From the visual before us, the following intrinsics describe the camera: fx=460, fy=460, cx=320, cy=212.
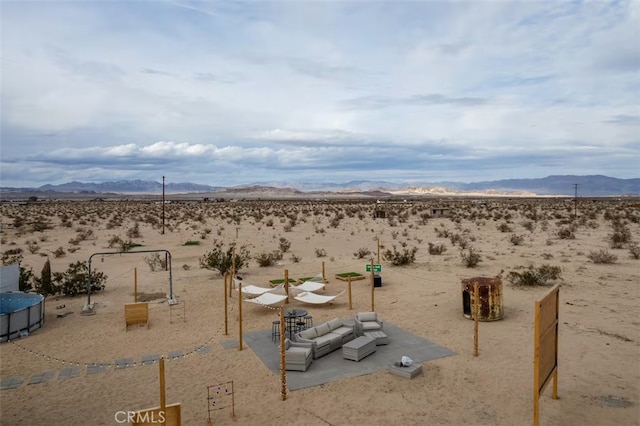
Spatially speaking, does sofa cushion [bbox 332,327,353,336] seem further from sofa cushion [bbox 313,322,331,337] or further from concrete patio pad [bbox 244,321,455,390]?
concrete patio pad [bbox 244,321,455,390]

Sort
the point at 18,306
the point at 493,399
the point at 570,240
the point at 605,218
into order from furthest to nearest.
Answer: the point at 605,218
the point at 570,240
the point at 18,306
the point at 493,399

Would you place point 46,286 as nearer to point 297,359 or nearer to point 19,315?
point 19,315

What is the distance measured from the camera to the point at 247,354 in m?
11.4

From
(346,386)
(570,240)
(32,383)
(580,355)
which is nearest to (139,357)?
(32,383)

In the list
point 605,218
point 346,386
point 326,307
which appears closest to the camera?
point 346,386

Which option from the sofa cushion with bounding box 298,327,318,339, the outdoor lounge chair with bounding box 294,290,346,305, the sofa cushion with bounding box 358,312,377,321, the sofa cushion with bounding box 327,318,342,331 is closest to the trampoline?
the outdoor lounge chair with bounding box 294,290,346,305

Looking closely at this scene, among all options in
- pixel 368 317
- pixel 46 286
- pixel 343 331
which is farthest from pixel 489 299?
pixel 46 286

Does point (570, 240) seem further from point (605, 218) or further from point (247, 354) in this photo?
point (247, 354)

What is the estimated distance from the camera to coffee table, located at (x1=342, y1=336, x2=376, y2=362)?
10.7 metres

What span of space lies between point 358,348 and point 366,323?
5.96 ft

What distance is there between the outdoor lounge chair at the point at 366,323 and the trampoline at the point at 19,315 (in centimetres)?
934

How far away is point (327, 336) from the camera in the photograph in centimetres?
1152

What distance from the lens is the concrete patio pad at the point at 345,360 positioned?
9.94 meters

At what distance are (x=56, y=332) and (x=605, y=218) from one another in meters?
47.4
